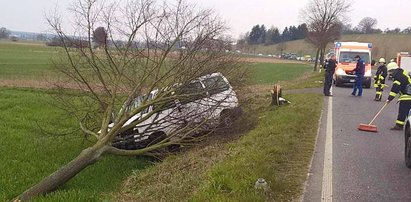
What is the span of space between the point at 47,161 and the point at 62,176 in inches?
82.7

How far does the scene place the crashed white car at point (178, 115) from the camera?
9906 millimetres

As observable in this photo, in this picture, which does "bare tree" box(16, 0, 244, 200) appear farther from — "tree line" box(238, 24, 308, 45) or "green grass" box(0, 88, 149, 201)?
"tree line" box(238, 24, 308, 45)

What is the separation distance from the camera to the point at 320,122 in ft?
35.3

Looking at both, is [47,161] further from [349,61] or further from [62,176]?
[349,61]

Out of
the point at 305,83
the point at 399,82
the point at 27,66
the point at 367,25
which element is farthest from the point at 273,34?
the point at 399,82

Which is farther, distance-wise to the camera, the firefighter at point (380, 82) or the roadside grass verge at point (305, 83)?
the roadside grass verge at point (305, 83)

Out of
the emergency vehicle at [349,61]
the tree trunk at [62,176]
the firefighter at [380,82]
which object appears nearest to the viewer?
the tree trunk at [62,176]

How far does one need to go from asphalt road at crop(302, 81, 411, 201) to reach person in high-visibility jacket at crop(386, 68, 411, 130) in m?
0.38

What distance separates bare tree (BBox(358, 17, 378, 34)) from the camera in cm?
11412

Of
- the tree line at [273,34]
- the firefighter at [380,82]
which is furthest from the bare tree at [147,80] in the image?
the tree line at [273,34]

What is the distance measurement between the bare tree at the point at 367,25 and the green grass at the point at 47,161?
11262cm

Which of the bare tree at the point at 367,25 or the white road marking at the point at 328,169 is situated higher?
the bare tree at the point at 367,25

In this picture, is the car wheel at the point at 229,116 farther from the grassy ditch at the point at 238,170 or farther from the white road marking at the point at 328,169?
the white road marking at the point at 328,169

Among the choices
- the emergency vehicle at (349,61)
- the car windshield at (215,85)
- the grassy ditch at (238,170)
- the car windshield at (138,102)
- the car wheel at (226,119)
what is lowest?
the grassy ditch at (238,170)
